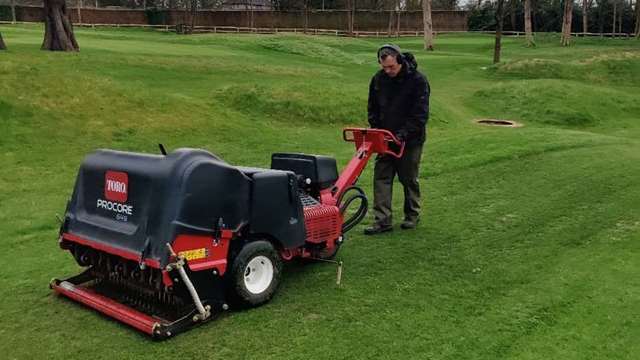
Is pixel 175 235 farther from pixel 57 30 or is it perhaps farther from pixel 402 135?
pixel 57 30

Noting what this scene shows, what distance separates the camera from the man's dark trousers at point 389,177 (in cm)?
730

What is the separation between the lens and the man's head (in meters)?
6.72

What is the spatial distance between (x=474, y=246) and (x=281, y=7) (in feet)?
223

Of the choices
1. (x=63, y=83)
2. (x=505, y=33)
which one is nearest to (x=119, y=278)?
(x=63, y=83)

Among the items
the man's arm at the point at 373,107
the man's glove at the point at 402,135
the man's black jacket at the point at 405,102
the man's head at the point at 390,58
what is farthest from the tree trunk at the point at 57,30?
the man's glove at the point at 402,135

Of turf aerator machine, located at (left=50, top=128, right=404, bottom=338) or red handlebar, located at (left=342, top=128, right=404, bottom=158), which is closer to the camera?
turf aerator machine, located at (left=50, top=128, right=404, bottom=338)

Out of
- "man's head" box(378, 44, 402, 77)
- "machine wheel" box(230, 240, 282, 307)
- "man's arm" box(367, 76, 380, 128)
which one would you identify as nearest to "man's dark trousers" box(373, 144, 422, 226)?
"man's arm" box(367, 76, 380, 128)

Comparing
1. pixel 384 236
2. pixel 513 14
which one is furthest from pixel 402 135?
pixel 513 14

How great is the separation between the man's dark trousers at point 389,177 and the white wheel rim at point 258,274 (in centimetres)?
234

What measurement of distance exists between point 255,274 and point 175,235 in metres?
0.93

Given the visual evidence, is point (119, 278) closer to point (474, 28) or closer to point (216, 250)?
point (216, 250)

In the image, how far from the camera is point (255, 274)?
5.18 meters

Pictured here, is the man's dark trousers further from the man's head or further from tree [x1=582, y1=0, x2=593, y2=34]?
tree [x1=582, y1=0, x2=593, y2=34]

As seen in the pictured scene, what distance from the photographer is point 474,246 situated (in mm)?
6664
